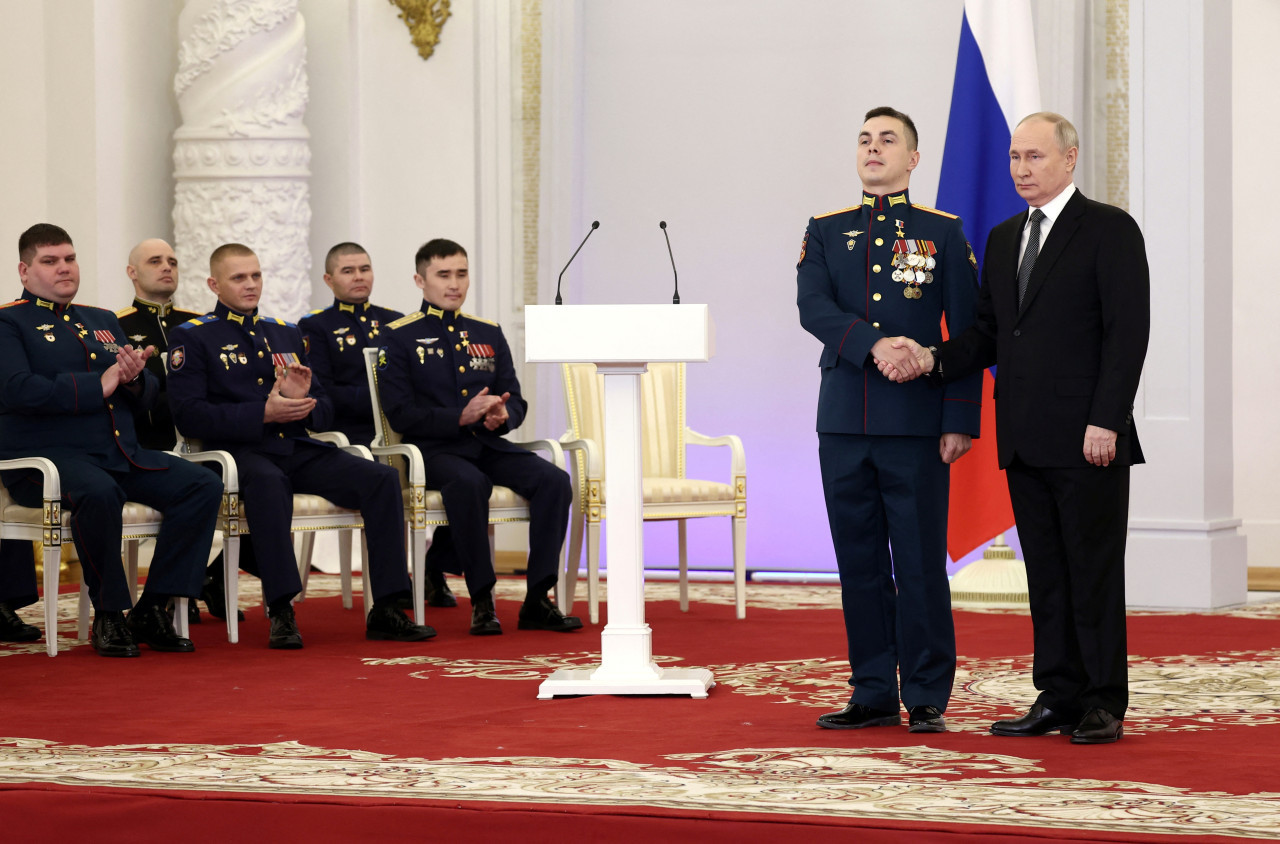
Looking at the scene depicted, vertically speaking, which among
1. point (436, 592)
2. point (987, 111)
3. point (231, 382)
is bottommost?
point (436, 592)

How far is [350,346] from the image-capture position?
602cm

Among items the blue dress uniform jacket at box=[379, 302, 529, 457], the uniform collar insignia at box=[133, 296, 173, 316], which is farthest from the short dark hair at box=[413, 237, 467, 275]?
the uniform collar insignia at box=[133, 296, 173, 316]

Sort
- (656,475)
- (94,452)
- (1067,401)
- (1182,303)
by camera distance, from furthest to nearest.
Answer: (656,475)
(1182,303)
(94,452)
(1067,401)

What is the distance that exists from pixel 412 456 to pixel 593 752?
7.65 feet

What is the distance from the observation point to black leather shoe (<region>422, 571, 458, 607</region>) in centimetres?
611

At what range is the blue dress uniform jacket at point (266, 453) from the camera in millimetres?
4984

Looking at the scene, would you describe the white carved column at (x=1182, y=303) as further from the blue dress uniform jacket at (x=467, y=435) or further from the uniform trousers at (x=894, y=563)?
the uniform trousers at (x=894, y=563)

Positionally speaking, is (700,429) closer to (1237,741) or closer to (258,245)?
(258,245)

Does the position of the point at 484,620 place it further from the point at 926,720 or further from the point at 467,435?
the point at 926,720

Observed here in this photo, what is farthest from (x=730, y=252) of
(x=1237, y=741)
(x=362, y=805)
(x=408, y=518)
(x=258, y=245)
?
(x=362, y=805)

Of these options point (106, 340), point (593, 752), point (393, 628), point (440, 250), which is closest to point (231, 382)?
point (106, 340)

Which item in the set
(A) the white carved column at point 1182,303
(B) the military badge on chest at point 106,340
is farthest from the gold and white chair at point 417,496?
(A) the white carved column at point 1182,303

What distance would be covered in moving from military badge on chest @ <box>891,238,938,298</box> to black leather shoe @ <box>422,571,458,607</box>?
3204 mm

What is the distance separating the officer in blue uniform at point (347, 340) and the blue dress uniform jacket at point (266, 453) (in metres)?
0.58
